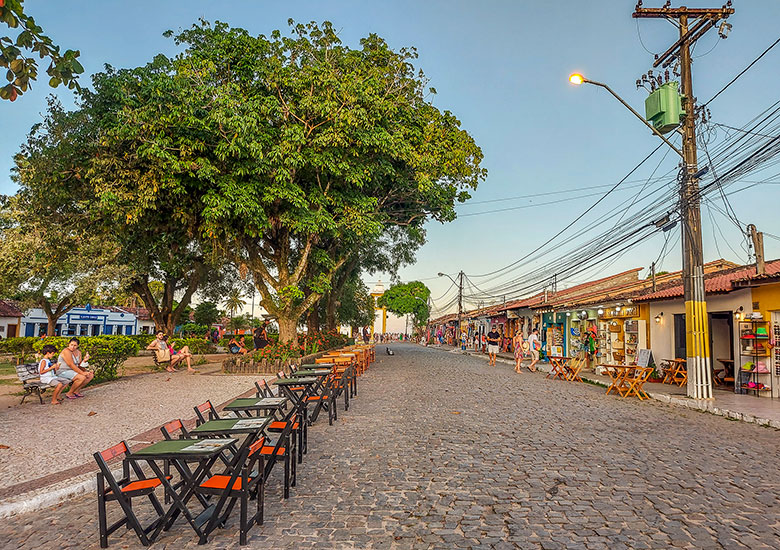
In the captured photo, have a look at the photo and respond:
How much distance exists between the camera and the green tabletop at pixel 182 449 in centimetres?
369

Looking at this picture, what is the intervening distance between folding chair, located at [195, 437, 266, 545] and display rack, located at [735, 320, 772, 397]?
43.1ft

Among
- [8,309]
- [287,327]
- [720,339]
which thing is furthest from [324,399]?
[8,309]

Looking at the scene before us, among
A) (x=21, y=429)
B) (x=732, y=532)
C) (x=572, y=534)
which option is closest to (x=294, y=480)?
(x=572, y=534)

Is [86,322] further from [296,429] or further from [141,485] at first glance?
[141,485]

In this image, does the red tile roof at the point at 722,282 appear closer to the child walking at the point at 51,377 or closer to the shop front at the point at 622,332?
the shop front at the point at 622,332

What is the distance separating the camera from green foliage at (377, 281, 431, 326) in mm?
75938

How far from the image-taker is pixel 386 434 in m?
7.62

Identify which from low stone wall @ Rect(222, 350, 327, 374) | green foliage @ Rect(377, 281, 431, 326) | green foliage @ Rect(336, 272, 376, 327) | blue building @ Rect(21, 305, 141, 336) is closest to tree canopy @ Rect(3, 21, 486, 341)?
low stone wall @ Rect(222, 350, 327, 374)

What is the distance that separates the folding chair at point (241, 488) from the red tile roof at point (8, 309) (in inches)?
1861

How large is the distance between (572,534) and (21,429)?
7.78m

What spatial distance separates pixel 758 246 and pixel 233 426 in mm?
13415

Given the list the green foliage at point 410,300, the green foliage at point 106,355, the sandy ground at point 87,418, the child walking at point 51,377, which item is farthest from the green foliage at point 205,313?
the green foliage at point 410,300

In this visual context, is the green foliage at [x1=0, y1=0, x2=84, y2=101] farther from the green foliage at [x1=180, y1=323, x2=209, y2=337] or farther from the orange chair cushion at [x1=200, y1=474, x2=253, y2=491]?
the green foliage at [x1=180, y1=323, x2=209, y2=337]

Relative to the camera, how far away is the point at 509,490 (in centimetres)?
504
